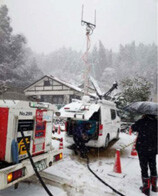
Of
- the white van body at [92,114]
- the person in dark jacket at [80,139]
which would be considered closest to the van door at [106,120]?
the white van body at [92,114]

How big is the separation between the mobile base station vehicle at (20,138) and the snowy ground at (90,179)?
60 cm

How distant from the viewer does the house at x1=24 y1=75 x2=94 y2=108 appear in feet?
74.9

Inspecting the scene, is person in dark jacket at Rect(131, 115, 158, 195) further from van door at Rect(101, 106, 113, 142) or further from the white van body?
van door at Rect(101, 106, 113, 142)

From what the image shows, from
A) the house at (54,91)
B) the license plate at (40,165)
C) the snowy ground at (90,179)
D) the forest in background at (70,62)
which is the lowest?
the snowy ground at (90,179)

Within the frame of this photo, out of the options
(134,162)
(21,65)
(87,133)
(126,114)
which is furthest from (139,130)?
(21,65)

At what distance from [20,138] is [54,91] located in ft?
67.7

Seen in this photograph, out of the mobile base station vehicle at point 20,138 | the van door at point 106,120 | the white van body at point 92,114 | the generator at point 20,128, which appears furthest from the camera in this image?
the van door at point 106,120

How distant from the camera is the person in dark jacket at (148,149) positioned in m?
3.82

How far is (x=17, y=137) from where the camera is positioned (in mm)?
3217

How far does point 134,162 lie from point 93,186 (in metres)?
2.61

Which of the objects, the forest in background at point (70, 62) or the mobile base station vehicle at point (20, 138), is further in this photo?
the forest in background at point (70, 62)

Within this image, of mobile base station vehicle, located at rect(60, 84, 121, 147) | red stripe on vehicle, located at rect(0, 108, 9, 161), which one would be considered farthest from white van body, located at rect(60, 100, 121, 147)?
red stripe on vehicle, located at rect(0, 108, 9, 161)

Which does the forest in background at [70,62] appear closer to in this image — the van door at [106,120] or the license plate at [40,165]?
the van door at [106,120]

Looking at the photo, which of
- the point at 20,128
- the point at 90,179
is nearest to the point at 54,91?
the point at 90,179
